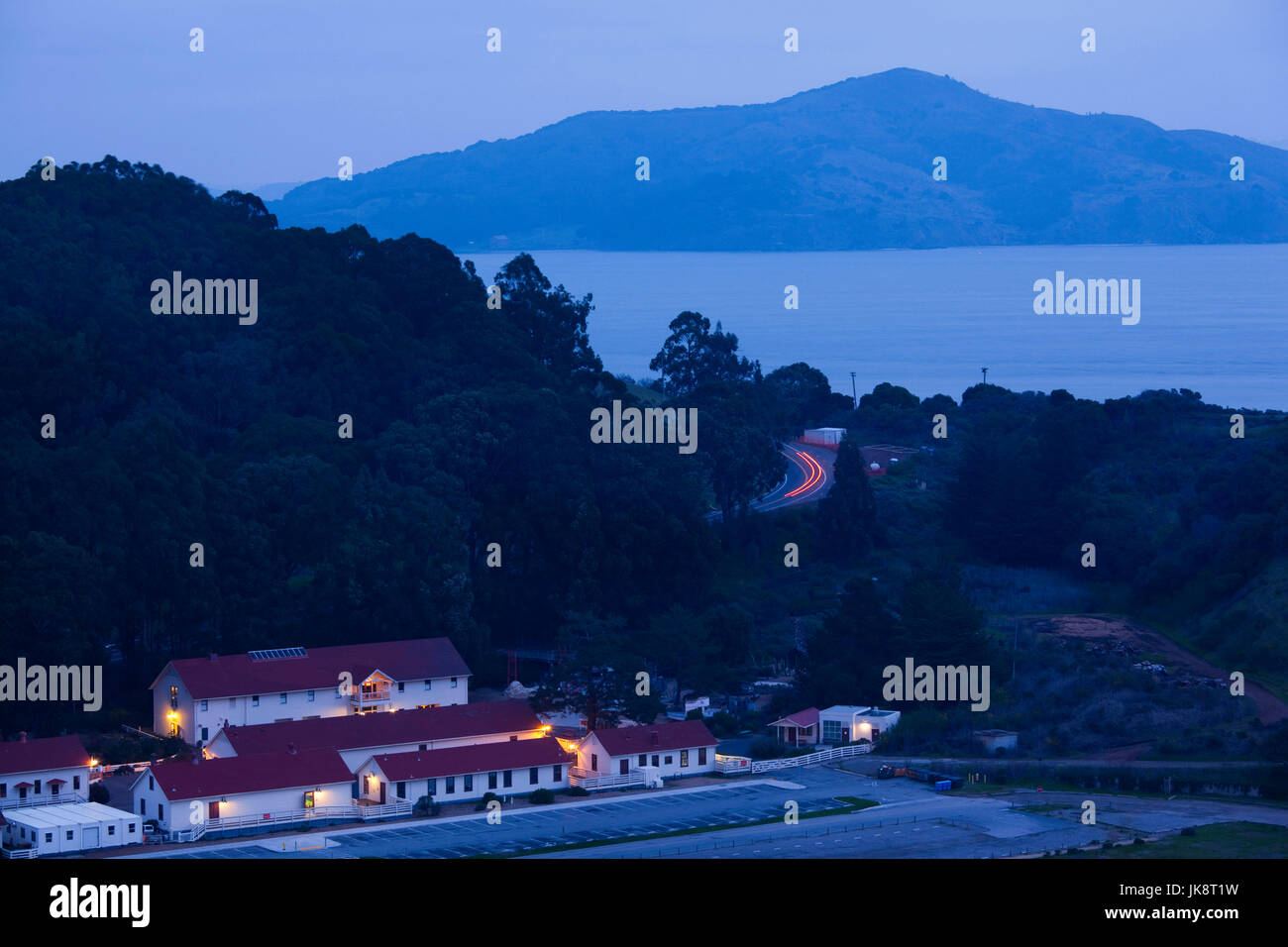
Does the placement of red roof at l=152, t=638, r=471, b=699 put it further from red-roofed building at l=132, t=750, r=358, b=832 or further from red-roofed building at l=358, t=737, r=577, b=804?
red-roofed building at l=358, t=737, r=577, b=804

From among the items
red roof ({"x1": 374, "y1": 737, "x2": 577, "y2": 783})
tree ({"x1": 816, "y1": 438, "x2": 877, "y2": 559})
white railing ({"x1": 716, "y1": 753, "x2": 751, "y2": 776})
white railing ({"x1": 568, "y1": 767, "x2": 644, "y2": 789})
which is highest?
tree ({"x1": 816, "y1": 438, "x2": 877, "y2": 559})

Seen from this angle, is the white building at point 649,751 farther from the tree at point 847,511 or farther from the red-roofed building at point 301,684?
the tree at point 847,511

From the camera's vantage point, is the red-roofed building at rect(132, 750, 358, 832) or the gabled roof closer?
the red-roofed building at rect(132, 750, 358, 832)

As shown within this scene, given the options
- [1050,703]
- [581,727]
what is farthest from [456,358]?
[1050,703]

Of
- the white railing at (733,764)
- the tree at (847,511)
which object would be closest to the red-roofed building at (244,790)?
the white railing at (733,764)

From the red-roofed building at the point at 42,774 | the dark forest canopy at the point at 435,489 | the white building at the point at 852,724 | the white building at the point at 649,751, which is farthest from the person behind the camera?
the dark forest canopy at the point at 435,489

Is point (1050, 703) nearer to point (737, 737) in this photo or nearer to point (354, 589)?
point (737, 737)

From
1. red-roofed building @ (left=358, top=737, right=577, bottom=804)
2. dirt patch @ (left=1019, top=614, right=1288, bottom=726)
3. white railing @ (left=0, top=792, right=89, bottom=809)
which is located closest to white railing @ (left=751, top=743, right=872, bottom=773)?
red-roofed building @ (left=358, top=737, right=577, bottom=804)
